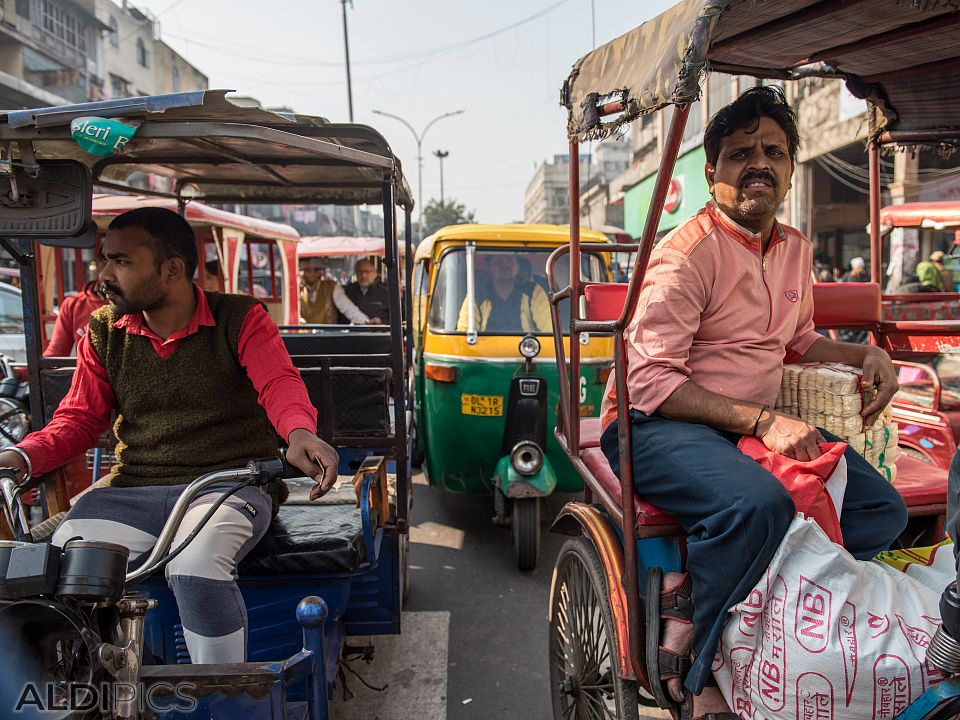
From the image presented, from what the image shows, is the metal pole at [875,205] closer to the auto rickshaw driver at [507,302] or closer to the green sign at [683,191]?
the auto rickshaw driver at [507,302]

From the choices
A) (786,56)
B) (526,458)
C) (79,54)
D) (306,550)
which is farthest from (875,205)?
(79,54)

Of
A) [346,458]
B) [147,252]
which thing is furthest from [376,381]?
[147,252]

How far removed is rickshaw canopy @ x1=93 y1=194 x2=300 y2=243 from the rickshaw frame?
404cm

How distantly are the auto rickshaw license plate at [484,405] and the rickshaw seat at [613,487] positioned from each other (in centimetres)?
205

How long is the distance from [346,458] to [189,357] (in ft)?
4.80

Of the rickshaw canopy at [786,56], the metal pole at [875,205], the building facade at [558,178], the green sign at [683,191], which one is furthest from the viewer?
the building facade at [558,178]

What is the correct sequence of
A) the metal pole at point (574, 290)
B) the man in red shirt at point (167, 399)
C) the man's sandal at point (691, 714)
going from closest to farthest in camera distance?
1. the man's sandal at point (691, 714)
2. the man in red shirt at point (167, 399)
3. the metal pole at point (574, 290)

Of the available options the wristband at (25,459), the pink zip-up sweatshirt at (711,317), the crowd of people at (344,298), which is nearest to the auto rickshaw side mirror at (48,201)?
the wristband at (25,459)

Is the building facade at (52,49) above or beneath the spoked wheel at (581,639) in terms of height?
above

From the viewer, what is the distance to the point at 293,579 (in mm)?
2520

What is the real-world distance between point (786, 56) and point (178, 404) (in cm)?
228

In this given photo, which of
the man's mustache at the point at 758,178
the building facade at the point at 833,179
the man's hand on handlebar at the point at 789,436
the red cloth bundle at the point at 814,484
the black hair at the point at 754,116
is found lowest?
the red cloth bundle at the point at 814,484

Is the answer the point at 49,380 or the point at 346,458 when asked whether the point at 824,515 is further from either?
the point at 49,380

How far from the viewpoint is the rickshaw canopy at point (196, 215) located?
696 centimetres
